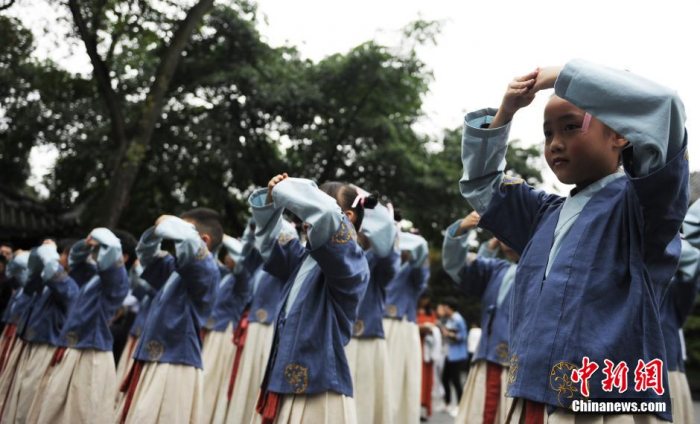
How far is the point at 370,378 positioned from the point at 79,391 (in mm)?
2533

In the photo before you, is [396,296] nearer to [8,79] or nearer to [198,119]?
[198,119]

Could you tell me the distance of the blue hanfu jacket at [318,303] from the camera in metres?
3.30

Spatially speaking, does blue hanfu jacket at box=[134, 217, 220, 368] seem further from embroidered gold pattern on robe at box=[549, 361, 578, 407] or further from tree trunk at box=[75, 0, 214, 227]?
tree trunk at box=[75, 0, 214, 227]

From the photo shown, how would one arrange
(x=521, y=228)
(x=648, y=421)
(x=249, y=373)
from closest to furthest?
(x=648, y=421) < (x=521, y=228) < (x=249, y=373)

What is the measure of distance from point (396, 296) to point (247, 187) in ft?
21.7

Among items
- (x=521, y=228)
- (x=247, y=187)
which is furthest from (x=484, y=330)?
(x=247, y=187)

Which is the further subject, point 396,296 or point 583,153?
point 396,296

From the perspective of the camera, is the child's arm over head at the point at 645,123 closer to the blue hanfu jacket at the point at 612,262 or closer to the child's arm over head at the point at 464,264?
the blue hanfu jacket at the point at 612,262

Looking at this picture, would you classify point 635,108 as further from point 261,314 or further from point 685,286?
point 261,314

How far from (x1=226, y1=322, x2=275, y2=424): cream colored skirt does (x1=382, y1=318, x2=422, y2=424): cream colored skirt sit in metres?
1.36

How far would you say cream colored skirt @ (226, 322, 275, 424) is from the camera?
246 inches

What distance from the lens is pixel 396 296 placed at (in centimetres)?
815

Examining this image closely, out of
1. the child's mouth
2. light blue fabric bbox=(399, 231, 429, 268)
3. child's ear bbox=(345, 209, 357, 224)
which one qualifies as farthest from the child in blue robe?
light blue fabric bbox=(399, 231, 429, 268)

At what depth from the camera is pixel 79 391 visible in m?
6.22
